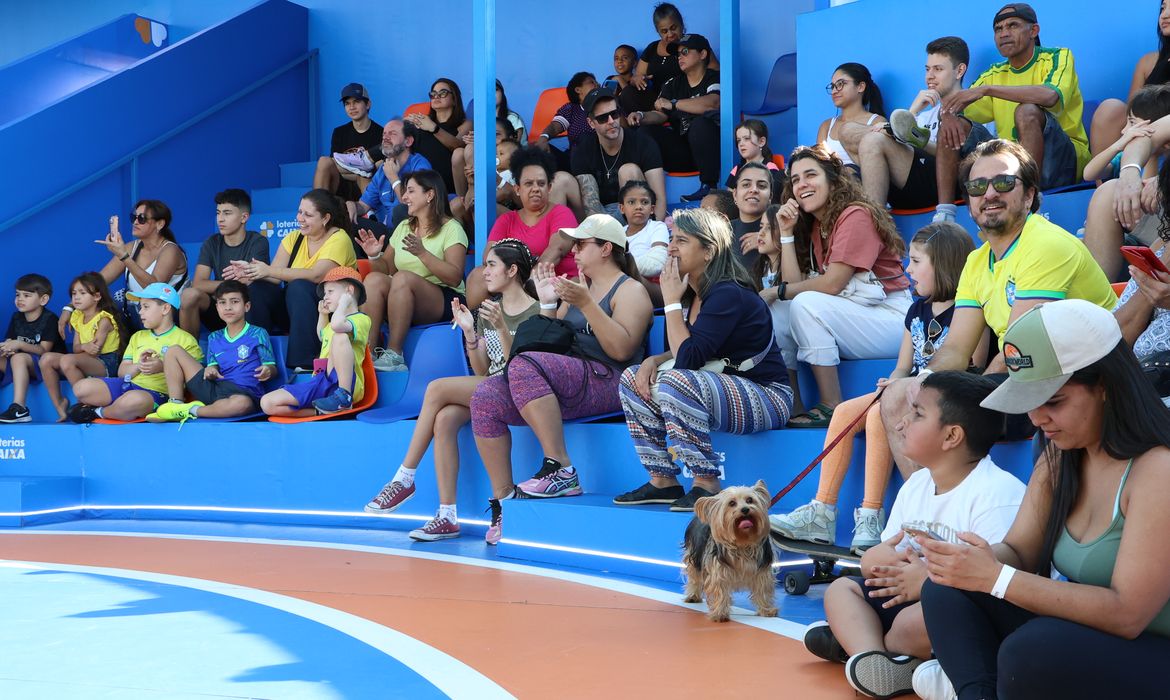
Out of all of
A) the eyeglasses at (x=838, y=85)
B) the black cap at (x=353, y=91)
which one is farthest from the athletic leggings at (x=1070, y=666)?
the black cap at (x=353, y=91)

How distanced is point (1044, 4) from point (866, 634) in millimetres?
4395

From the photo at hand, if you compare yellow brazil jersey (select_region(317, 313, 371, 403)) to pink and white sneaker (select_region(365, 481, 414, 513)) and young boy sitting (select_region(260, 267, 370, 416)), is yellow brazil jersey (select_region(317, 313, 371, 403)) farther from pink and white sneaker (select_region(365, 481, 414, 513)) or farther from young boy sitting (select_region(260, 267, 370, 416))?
pink and white sneaker (select_region(365, 481, 414, 513))

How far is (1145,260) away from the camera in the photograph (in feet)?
10.0

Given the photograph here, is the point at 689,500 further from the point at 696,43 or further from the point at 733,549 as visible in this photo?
the point at 696,43

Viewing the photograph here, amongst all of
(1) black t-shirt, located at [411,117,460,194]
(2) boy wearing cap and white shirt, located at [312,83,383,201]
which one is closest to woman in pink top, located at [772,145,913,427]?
(1) black t-shirt, located at [411,117,460,194]

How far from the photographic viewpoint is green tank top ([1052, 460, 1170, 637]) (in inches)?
86.3


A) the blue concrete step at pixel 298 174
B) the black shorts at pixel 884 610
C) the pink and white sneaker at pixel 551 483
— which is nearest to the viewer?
the black shorts at pixel 884 610

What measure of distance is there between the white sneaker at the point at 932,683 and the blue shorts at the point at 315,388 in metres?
4.45

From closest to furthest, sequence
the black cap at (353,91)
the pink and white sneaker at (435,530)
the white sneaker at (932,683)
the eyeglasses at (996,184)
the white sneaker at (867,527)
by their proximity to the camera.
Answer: the white sneaker at (932,683) < the eyeglasses at (996,184) < the white sneaker at (867,527) < the pink and white sneaker at (435,530) < the black cap at (353,91)

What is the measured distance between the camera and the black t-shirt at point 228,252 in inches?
306

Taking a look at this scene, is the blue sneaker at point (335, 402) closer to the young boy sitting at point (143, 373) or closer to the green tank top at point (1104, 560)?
the young boy sitting at point (143, 373)

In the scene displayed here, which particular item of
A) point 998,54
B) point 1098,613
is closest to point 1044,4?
point 998,54

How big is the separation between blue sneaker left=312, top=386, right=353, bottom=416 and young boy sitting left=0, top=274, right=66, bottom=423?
235cm

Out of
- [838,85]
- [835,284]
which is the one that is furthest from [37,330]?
[835,284]
